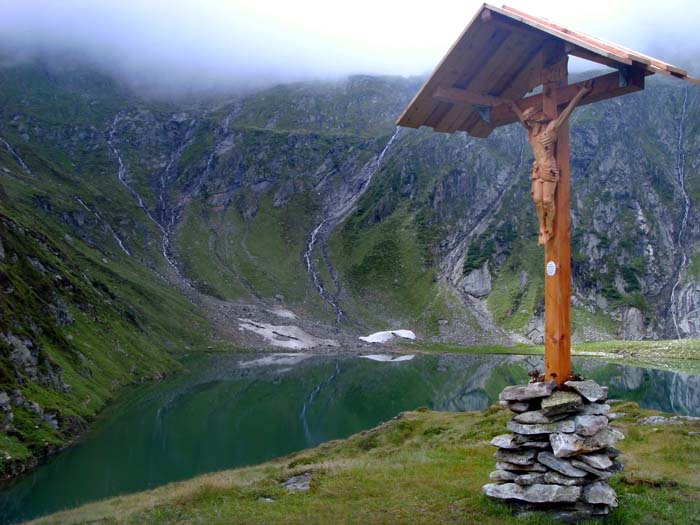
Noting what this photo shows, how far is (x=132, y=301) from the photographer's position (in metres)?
112

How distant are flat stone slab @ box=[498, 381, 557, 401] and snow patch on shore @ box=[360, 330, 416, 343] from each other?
420 feet

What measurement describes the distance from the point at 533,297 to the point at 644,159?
7571 centimetres

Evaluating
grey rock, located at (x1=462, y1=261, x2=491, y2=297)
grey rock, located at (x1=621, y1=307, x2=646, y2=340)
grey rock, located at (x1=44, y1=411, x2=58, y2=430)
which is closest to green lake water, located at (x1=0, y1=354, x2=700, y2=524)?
grey rock, located at (x1=44, y1=411, x2=58, y2=430)

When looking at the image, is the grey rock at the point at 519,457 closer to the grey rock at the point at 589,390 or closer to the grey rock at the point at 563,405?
the grey rock at the point at 563,405

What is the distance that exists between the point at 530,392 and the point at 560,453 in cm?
116

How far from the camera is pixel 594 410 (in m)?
9.90

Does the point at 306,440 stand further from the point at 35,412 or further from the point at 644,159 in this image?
the point at 644,159

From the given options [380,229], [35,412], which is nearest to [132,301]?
[35,412]

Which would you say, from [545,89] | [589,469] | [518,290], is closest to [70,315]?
[545,89]

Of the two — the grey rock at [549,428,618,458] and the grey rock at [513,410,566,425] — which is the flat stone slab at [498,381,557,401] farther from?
the grey rock at [549,428,618,458]

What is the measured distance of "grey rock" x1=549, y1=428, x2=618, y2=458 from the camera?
9.48 meters

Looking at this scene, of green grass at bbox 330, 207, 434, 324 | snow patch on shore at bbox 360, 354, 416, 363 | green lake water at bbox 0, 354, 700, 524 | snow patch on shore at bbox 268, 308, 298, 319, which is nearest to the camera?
green lake water at bbox 0, 354, 700, 524

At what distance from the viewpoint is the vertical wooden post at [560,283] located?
34.3 feet

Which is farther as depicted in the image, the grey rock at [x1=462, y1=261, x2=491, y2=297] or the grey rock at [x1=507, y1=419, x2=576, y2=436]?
the grey rock at [x1=462, y1=261, x2=491, y2=297]
